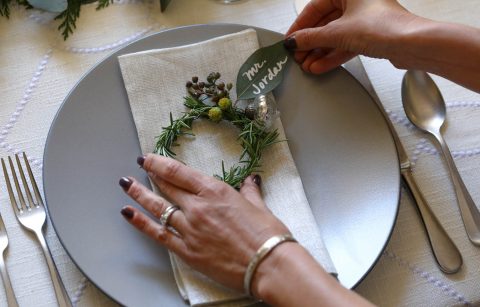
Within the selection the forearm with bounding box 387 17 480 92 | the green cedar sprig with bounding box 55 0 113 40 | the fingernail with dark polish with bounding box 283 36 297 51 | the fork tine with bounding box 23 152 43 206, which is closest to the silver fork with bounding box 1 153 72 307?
the fork tine with bounding box 23 152 43 206

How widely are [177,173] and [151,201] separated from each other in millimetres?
47

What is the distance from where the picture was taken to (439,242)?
78 centimetres

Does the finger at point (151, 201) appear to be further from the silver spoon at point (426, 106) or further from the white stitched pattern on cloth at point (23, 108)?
the silver spoon at point (426, 106)

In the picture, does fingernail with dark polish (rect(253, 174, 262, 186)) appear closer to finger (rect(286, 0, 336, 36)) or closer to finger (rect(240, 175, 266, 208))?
finger (rect(240, 175, 266, 208))

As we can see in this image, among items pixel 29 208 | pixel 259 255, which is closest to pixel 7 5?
pixel 29 208

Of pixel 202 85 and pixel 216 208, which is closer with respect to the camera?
pixel 216 208

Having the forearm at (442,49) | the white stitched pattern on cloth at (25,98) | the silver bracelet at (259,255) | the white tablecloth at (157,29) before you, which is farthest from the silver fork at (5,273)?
the forearm at (442,49)

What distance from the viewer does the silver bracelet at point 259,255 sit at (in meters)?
0.66

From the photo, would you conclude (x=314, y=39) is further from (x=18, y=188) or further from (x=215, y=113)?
(x=18, y=188)

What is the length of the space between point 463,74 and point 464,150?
13 centimetres

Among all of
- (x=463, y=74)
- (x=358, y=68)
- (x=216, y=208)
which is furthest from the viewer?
(x=358, y=68)

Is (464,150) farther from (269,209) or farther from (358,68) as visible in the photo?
(269,209)

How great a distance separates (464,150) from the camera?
0.86 metres

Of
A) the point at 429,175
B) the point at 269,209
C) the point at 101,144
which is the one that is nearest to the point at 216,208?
the point at 269,209
